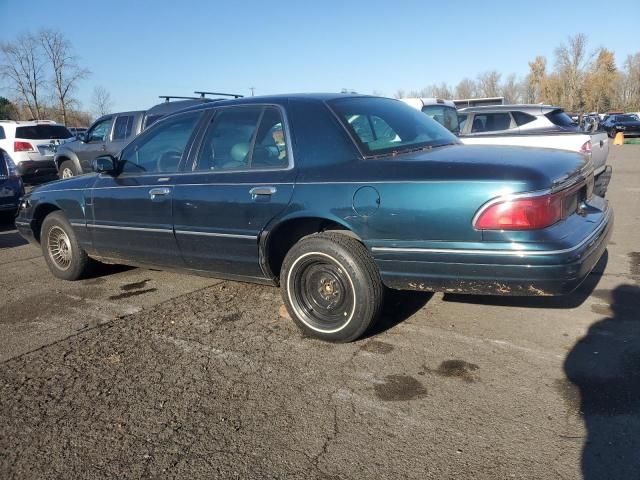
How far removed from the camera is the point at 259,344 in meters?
3.67

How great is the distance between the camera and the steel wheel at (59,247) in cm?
541

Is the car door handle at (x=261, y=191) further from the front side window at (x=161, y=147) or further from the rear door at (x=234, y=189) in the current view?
the front side window at (x=161, y=147)

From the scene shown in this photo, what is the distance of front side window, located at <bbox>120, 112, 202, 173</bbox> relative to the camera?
4.43 metres

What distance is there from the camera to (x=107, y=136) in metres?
11.2

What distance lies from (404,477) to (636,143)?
100ft

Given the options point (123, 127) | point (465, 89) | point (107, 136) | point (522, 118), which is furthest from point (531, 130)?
point (465, 89)

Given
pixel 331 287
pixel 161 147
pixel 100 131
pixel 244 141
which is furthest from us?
pixel 100 131

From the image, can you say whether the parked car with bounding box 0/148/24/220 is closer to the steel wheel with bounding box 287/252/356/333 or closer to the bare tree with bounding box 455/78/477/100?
the steel wheel with bounding box 287/252/356/333

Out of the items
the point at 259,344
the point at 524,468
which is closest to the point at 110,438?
the point at 259,344

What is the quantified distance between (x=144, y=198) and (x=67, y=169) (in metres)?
9.15

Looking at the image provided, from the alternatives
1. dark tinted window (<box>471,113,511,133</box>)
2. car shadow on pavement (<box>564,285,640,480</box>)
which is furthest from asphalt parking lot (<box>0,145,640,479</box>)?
dark tinted window (<box>471,113,511,133</box>)

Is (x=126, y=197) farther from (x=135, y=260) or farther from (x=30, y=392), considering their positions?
(x=30, y=392)

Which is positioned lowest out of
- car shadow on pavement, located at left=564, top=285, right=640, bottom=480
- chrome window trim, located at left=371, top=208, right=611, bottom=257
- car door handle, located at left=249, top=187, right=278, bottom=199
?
car shadow on pavement, located at left=564, top=285, right=640, bottom=480

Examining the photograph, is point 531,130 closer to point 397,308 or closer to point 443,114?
point 443,114
